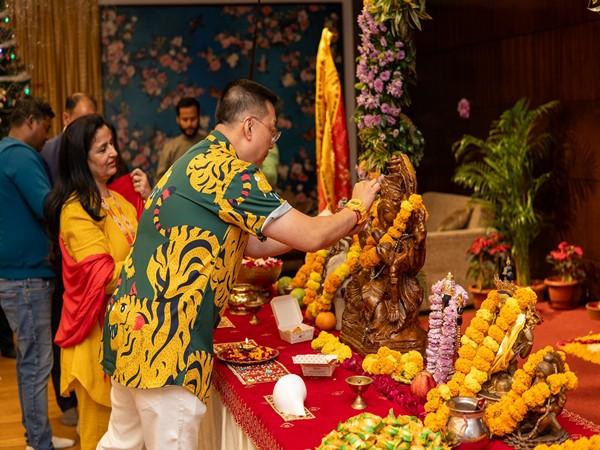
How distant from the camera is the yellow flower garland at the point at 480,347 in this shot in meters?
2.17

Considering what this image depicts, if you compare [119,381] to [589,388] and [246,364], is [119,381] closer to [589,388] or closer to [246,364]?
[246,364]

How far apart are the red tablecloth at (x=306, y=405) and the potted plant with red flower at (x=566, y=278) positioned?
3.45 m

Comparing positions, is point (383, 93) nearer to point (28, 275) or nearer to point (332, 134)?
point (332, 134)

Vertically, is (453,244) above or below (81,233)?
below

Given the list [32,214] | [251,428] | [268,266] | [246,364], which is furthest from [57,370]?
[251,428]

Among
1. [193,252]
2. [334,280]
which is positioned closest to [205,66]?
[334,280]

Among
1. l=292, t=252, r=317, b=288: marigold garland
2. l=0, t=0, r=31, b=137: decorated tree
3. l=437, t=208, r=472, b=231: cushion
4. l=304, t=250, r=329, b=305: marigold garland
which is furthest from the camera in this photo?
l=437, t=208, r=472, b=231: cushion

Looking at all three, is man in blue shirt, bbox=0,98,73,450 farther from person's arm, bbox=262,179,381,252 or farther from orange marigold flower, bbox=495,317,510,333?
orange marigold flower, bbox=495,317,510,333

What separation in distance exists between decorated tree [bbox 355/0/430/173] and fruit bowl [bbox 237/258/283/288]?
71 centimetres

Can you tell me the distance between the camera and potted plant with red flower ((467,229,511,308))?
605 centimetres

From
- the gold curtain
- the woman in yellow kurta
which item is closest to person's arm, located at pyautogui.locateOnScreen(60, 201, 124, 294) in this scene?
the woman in yellow kurta

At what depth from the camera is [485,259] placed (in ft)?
20.1

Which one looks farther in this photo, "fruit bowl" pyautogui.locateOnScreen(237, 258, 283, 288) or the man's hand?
"fruit bowl" pyautogui.locateOnScreen(237, 258, 283, 288)

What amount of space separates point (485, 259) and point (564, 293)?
57 cm
